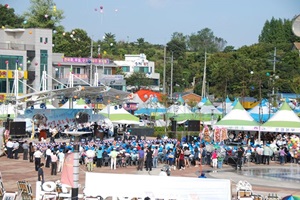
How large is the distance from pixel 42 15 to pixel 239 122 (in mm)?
66229

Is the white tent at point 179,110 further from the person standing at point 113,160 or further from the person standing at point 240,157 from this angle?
the person standing at point 113,160

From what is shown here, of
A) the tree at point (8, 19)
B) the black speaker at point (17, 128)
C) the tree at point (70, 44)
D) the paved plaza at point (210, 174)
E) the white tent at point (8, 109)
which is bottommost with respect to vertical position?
the paved plaza at point (210, 174)

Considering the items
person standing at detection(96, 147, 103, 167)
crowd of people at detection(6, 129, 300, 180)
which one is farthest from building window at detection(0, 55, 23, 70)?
person standing at detection(96, 147, 103, 167)

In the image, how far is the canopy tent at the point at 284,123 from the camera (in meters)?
43.4

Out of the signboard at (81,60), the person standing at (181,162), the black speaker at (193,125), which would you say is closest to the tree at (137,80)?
the signboard at (81,60)

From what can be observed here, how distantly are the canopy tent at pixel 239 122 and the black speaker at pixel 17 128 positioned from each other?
12353 millimetres

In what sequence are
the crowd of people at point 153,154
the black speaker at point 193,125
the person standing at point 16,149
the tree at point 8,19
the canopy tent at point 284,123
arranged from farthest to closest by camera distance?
1. the tree at point 8,19
2. the black speaker at point 193,125
3. the canopy tent at point 284,123
4. the person standing at point 16,149
5. the crowd of people at point 153,154

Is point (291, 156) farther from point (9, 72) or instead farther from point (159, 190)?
point (9, 72)

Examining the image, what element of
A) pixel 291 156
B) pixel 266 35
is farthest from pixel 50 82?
pixel 266 35

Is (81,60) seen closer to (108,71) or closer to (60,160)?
(108,71)

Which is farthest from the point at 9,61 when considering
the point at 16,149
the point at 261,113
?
the point at 16,149

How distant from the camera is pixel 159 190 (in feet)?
72.3

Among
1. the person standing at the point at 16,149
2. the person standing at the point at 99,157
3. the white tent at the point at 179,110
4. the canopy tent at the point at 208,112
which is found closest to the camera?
the person standing at the point at 99,157

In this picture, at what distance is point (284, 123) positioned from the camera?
43.8 metres
